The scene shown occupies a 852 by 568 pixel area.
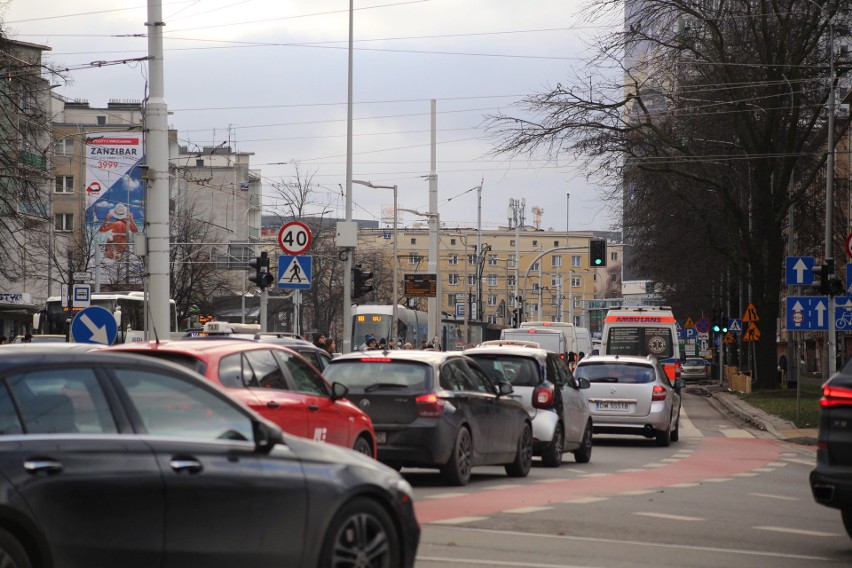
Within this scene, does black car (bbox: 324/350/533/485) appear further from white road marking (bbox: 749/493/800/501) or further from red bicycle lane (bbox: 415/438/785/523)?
white road marking (bbox: 749/493/800/501)

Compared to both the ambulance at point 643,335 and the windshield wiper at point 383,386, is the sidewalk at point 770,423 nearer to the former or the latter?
the ambulance at point 643,335

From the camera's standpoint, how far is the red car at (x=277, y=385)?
11.4m

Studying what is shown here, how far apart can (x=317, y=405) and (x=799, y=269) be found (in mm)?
19136

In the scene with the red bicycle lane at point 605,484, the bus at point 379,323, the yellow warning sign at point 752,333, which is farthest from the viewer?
the bus at point 379,323

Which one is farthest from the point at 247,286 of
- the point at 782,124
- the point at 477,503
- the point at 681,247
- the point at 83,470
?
the point at 83,470

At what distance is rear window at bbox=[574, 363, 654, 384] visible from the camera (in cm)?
2533

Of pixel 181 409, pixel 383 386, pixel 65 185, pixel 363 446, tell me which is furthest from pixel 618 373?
pixel 65 185

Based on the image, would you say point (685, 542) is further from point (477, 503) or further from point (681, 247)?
point (681, 247)

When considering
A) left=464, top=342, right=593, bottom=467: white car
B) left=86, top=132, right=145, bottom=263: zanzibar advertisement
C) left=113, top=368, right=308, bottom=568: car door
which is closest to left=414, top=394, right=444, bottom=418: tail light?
left=464, top=342, right=593, bottom=467: white car

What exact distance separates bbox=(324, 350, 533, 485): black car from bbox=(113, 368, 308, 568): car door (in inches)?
311

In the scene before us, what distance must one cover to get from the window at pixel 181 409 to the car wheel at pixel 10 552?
0.92m

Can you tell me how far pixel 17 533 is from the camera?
606cm

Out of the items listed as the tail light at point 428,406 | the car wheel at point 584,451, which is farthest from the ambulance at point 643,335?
the tail light at point 428,406

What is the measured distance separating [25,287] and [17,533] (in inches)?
2602
